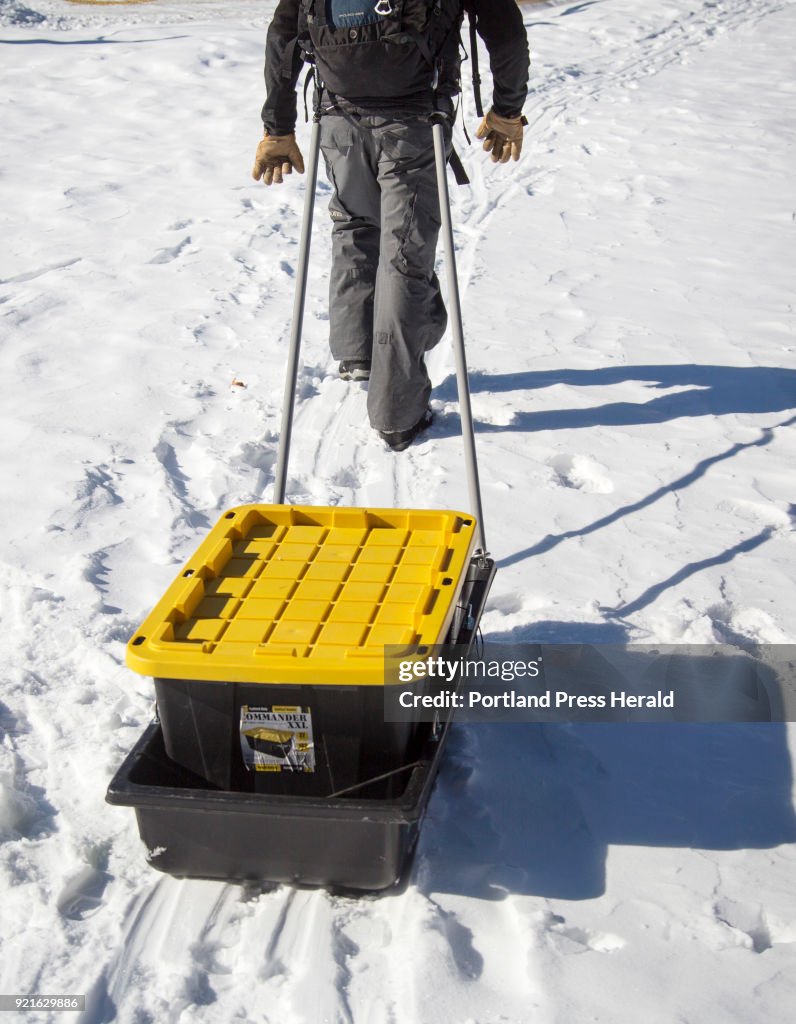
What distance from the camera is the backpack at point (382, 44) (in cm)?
362

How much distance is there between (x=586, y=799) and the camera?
2.70m

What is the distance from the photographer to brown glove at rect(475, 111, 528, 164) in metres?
4.04

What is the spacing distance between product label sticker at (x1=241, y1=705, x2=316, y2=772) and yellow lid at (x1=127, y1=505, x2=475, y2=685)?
0.10 metres

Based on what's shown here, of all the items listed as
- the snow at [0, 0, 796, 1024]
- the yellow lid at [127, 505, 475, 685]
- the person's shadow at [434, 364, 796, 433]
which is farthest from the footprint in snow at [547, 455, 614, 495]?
the yellow lid at [127, 505, 475, 685]

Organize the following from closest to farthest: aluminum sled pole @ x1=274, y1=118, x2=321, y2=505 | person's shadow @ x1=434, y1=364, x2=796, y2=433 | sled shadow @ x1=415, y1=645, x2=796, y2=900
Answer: sled shadow @ x1=415, y1=645, x2=796, y2=900 < aluminum sled pole @ x1=274, y1=118, x2=321, y2=505 < person's shadow @ x1=434, y1=364, x2=796, y2=433

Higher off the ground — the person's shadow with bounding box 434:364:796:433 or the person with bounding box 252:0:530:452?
the person with bounding box 252:0:530:452

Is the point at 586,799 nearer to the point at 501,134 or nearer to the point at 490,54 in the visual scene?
the point at 501,134

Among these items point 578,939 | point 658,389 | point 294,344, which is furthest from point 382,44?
point 578,939

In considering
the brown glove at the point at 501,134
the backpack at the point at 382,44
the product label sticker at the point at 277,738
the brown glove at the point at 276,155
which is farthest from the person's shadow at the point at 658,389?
the product label sticker at the point at 277,738

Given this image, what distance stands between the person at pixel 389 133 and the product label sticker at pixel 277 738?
6.99ft

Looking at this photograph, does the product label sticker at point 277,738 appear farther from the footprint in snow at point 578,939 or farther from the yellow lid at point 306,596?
the footprint in snow at point 578,939

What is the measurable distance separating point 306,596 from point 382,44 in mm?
2022

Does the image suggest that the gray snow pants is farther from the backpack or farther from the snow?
the snow

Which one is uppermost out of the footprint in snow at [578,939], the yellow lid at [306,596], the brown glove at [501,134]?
the brown glove at [501,134]
